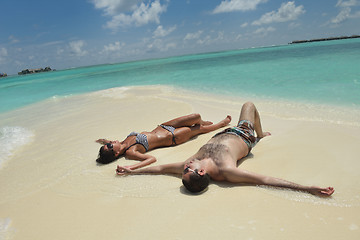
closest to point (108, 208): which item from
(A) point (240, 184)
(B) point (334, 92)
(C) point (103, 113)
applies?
(A) point (240, 184)

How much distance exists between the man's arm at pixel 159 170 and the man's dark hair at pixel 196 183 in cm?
53

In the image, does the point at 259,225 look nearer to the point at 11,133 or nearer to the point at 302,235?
the point at 302,235

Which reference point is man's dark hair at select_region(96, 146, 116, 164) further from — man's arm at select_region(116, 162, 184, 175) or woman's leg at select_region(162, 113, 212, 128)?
woman's leg at select_region(162, 113, 212, 128)

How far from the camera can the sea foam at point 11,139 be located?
17.0 feet

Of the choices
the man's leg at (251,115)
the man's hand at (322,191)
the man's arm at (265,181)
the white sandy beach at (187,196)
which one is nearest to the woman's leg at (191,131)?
the white sandy beach at (187,196)

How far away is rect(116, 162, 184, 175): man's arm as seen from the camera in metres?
3.44

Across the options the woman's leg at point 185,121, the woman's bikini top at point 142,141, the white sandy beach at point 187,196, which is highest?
the woman's leg at point 185,121


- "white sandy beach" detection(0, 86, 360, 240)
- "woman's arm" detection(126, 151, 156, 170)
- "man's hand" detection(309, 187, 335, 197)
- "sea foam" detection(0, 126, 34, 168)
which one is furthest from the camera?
"sea foam" detection(0, 126, 34, 168)

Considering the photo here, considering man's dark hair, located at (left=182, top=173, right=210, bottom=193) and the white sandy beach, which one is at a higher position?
man's dark hair, located at (left=182, top=173, right=210, bottom=193)

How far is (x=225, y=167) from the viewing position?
3.05 meters

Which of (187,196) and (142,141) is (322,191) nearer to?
(187,196)

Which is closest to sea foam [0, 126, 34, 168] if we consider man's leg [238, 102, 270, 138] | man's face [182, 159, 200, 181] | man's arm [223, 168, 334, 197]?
man's face [182, 159, 200, 181]

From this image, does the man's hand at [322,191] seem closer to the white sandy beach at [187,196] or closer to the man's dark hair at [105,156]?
the white sandy beach at [187,196]

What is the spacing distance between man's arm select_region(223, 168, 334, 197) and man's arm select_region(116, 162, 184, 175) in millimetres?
733
